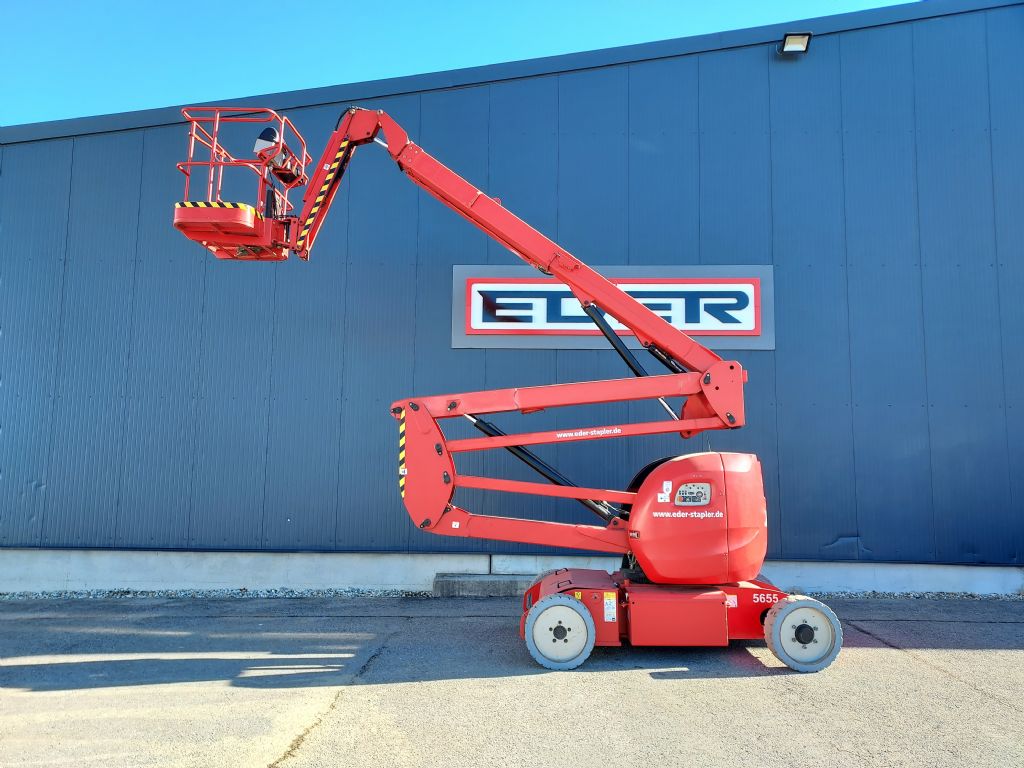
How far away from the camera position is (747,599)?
5.86 meters

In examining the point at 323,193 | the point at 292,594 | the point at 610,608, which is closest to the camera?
the point at 610,608

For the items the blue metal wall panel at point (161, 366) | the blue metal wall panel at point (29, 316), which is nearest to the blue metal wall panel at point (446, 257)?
the blue metal wall panel at point (161, 366)

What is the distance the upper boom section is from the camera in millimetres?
6555

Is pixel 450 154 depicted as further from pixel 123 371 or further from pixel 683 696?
pixel 683 696

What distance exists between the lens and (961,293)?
9.07 metres

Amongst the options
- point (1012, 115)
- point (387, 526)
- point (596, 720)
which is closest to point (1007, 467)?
point (1012, 115)

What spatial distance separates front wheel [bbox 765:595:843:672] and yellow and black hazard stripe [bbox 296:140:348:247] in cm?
580

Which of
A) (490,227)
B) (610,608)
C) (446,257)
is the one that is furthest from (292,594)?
(490,227)

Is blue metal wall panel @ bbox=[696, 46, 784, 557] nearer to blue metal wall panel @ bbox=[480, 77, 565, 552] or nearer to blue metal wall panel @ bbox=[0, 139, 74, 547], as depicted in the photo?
blue metal wall panel @ bbox=[480, 77, 565, 552]

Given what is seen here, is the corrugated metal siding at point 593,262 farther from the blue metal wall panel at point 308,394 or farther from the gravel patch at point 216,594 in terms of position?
the gravel patch at point 216,594

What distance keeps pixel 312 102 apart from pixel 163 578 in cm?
721

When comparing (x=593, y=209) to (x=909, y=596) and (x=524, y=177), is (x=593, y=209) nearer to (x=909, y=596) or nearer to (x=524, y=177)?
(x=524, y=177)

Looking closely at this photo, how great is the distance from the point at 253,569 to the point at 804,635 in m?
6.97

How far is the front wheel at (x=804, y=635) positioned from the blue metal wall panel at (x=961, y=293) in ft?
14.2
